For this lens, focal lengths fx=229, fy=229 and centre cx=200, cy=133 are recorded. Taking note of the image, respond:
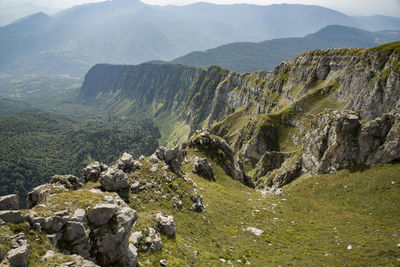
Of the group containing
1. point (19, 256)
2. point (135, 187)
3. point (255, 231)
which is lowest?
point (255, 231)

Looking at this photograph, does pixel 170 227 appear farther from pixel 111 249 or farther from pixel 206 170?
pixel 206 170

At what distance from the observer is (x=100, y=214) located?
2016cm

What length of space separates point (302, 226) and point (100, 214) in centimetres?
3384

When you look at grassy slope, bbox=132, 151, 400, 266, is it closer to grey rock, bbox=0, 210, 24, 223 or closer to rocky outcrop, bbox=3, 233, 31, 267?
rocky outcrop, bbox=3, 233, 31, 267

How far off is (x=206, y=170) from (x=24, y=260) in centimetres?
5067

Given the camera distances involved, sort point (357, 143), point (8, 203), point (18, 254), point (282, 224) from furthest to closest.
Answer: point (357, 143) < point (282, 224) < point (8, 203) < point (18, 254)

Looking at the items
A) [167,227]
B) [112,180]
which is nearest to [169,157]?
[112,180]

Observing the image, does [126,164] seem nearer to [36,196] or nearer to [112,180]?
[112,180]

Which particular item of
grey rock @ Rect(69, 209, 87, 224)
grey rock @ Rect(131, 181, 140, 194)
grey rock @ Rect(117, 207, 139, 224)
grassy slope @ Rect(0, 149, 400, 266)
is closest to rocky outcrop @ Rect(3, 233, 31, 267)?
grassy slope @ Rect(0, 149, 400, 266)

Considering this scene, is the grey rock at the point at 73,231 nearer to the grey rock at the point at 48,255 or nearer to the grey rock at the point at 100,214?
the grey rock at the point at 100,214

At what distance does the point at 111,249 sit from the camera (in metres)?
19.3

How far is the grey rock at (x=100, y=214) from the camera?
20.1 meters

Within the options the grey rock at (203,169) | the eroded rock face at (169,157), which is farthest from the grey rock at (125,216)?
the grey rock at (203,169)

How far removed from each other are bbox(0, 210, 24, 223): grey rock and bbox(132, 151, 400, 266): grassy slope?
35.8ft
